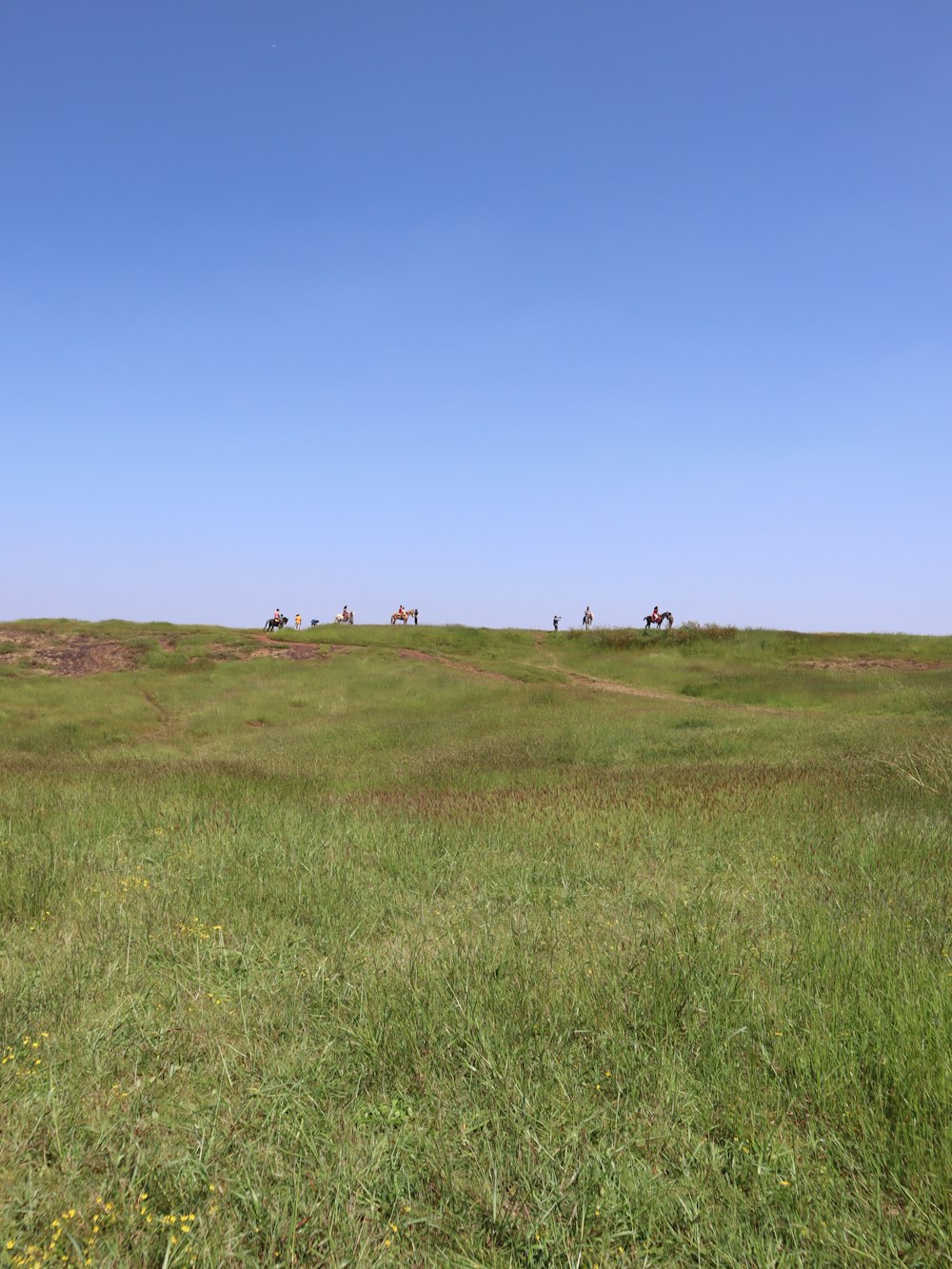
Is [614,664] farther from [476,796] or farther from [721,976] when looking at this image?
[721,976]

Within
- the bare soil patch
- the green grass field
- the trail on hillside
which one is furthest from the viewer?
the bare soil patch

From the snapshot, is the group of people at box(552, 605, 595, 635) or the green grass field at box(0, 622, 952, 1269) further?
the group of people at box(552, 605, 595, 635)

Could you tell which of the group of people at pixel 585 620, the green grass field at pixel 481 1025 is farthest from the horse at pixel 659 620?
the green grass field at pixel 481 1025

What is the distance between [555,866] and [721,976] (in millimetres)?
2688

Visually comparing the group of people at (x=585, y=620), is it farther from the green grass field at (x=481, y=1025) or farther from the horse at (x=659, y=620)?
the green grass field at (x=481, y=1025)

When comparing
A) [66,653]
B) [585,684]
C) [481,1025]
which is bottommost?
[481,1025]

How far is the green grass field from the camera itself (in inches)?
116

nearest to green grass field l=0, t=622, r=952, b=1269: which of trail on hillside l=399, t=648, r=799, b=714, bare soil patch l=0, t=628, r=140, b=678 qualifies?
trail on hillside l=399, t=648, r=799, b=714

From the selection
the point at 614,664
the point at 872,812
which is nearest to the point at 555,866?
the point at 872,812

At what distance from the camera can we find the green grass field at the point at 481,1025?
294 cm

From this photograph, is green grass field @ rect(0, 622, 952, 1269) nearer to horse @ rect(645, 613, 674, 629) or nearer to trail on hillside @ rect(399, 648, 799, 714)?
trail on hillside @ rect(399, 648, 799, 714)

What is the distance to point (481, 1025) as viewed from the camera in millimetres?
4031

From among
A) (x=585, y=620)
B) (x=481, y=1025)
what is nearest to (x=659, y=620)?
(x=585, y=620)

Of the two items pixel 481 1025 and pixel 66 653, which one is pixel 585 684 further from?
pixel 481 1025
